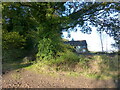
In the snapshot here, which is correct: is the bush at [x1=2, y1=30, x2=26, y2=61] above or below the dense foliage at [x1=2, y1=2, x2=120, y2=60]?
below

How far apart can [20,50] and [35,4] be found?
12.2 feet

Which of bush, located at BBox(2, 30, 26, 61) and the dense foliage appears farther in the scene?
bush, located at BBox(2, 30, 26, 61)

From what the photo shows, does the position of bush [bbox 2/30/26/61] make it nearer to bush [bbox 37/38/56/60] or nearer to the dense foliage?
the dense foliage

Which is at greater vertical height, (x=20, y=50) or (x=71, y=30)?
(x=71, y=30)

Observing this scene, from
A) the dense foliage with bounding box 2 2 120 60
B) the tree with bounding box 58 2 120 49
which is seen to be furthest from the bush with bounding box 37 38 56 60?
the tree with bounding box 58 2 120 49

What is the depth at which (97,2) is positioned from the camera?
5.47m

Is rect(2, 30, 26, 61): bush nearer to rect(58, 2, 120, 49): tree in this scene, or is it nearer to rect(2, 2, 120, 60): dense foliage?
rect(2, 2, 120, 60): dense foliage

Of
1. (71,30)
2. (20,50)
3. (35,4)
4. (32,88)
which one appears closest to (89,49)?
(71,30)

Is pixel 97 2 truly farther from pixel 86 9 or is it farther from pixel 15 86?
pixel 15 86

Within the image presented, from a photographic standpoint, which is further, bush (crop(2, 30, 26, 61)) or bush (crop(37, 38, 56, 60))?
bush (crop(2, 30, 26, 61))

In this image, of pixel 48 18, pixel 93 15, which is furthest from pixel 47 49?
pixel 93 15

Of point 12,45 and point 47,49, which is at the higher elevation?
point 12,45

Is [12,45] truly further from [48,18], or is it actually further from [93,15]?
[93,15]

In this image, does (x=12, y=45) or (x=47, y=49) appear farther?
(x=12, y=45)
